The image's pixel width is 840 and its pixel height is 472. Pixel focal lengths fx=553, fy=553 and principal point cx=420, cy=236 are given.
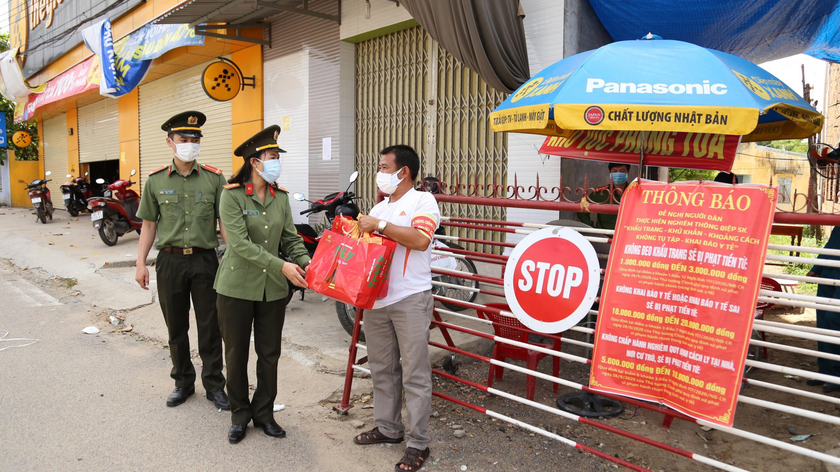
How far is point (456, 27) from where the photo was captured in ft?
19.2

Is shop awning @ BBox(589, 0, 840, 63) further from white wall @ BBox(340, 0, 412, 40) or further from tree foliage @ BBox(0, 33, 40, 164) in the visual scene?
tree foliage @ BBox(0, 33, 40, 164)

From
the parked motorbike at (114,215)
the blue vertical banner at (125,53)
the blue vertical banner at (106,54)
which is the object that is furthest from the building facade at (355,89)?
the parked motorbike at (114,215)

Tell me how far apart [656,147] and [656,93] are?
6.27 feet

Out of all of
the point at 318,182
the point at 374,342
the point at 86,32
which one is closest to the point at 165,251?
the point at 374,342

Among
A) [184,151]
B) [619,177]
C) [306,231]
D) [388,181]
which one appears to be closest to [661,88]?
[388,181]

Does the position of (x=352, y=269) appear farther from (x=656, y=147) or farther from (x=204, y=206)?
(x=656, y=147)

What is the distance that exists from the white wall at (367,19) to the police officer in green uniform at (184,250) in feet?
14.5

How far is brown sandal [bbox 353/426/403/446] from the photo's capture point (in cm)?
327

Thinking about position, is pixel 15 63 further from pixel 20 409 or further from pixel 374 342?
pixel 374 342

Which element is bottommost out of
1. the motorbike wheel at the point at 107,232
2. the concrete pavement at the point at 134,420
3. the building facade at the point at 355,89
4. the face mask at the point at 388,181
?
the concrete pavement at the point at 134,420

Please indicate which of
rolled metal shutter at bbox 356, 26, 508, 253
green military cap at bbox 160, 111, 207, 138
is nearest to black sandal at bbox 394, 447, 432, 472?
green military cap at bbox 160, 111, 207, 138

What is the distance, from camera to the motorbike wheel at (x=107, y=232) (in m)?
10.5

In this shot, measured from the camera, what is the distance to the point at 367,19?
26.3 ft

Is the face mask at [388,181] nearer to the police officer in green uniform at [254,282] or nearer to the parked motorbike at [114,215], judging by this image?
the police officer in green uniform at [254,282]
